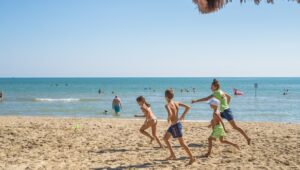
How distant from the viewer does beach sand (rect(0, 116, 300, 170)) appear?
729 cm

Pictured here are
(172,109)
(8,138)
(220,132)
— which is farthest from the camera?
(8,138)

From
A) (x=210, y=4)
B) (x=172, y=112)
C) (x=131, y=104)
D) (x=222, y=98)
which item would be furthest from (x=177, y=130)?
(x=131, y=104)

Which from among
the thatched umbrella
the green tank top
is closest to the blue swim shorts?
the green tank top

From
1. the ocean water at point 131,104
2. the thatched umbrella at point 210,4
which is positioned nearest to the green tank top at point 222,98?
the thatched umbrella at point 210,4

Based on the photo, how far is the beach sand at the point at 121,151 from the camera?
7293 millimetres

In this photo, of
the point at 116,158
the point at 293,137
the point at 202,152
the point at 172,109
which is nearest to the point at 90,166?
the point at 116,158

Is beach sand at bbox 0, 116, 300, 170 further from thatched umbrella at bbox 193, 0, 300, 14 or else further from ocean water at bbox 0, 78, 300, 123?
ocean water at bbox 0, 78, 300, 123

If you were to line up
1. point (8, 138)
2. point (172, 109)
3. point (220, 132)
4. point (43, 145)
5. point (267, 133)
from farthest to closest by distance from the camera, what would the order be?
point (267, 133) → point (8, 138) → point (43, 145) → point (220, 132) → point (172, 109)

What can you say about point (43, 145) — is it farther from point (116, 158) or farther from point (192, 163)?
point (192, 163)

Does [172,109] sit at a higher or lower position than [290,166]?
higher

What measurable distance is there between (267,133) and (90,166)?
6.27 meters

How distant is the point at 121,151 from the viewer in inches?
344

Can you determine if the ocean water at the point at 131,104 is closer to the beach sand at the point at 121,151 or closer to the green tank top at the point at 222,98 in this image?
the beach sand at the point at 121,151

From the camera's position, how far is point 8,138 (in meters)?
10.0
